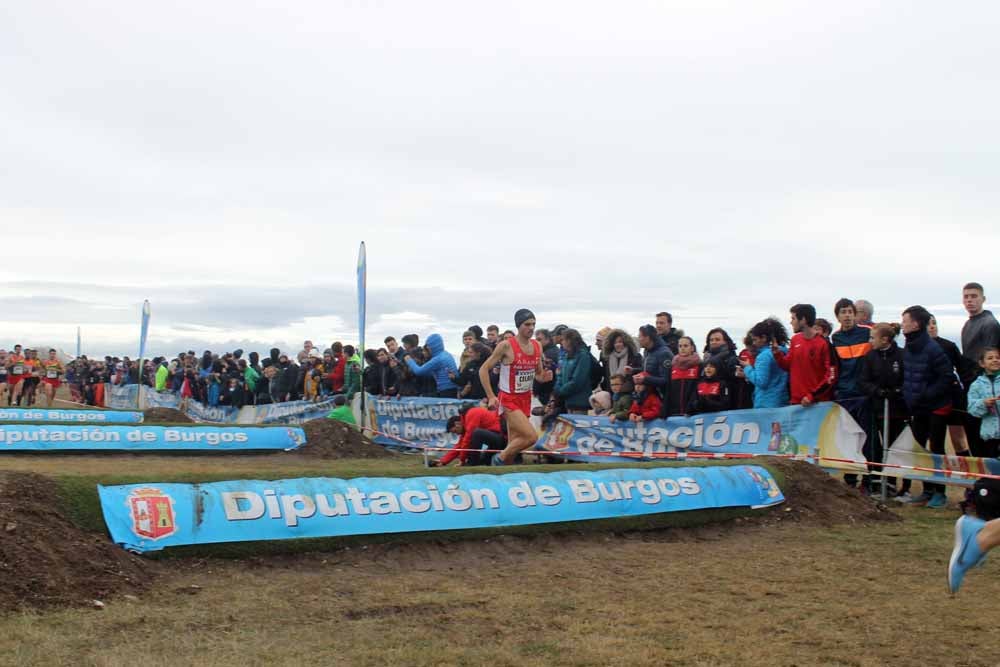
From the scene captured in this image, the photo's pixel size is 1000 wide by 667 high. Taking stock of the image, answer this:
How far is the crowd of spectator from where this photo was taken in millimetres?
10031

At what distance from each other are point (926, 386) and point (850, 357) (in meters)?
1.18

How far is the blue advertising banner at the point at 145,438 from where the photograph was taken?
1662cm

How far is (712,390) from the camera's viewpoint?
12.6 metres

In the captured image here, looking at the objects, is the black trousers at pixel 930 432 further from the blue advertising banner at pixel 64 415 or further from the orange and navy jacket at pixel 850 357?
the blue advertising banner at pixel 64 415

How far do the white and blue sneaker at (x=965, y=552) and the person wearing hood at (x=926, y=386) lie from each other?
14.9 feet

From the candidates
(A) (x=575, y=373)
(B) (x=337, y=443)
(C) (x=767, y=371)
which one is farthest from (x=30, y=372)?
(C) (x=767, y=371)

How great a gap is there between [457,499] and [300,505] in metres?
1.34

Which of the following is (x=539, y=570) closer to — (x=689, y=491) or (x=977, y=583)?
(x=689, y=491)

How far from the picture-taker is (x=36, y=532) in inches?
239

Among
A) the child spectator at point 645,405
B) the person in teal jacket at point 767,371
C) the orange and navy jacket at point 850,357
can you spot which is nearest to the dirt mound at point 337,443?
the child spectator at point 645,405

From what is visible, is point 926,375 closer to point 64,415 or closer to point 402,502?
point 402,502

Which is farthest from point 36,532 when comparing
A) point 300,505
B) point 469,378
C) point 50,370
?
point 50,370

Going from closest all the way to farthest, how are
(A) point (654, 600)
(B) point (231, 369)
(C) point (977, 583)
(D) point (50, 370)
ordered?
(A) point (654, 600)
(C) point (977, 583)
(B) point (231, 369)
(D) point (50, 370)

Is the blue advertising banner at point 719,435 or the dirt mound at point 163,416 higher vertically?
the blue advertising banner at point 719,435
